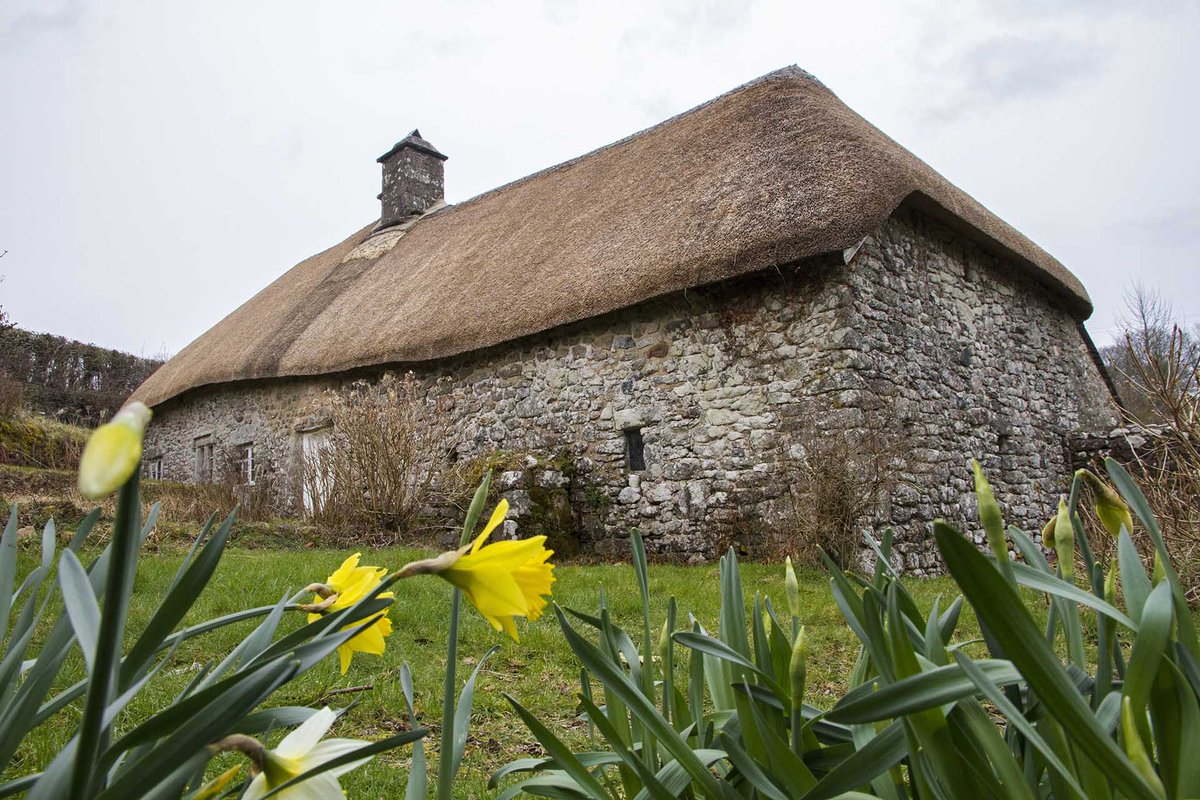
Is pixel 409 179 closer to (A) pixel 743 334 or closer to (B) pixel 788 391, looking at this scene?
(A) pixel 743 334

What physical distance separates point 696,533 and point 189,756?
7.18 meters

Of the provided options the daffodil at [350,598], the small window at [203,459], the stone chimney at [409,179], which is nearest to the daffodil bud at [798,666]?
the daffodil at [350,598]

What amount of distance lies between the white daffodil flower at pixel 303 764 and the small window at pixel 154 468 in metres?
16.2

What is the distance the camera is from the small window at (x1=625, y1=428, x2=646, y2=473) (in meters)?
8.20

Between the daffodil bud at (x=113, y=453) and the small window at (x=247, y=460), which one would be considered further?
the small window at (x=247, y=460)

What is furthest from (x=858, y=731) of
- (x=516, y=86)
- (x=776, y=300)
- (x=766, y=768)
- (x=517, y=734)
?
(x=516, y=86)

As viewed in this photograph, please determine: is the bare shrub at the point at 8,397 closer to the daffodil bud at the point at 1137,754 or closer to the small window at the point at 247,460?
the small window at the point at 247,460

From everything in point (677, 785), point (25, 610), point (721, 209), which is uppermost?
point (721, 209)

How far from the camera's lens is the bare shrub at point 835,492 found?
632 centimetres

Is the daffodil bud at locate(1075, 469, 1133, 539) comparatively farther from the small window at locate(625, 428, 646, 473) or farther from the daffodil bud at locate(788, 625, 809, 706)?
the small window at locate(625, 428, 646, 473)

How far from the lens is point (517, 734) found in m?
3.05

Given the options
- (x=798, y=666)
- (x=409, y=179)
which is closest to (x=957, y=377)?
(x=798, y=666)

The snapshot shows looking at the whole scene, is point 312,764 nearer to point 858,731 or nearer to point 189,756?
point 189,756

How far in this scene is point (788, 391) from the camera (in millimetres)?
7199
